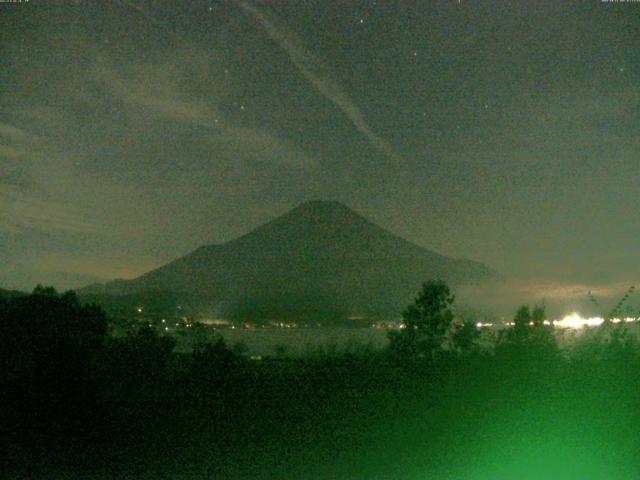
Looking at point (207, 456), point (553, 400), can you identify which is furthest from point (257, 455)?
point (553, 400)

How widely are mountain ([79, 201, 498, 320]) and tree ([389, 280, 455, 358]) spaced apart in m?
4.48

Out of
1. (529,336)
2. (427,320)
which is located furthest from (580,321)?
(427,320)

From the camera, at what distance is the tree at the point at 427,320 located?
16.8m

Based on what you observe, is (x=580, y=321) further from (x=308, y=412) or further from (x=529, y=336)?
(x=308, y=412)

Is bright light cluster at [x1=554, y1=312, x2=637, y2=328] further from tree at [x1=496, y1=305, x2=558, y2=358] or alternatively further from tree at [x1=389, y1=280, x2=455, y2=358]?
tree at [x1=389, y1=280, x2=455, y2=358]

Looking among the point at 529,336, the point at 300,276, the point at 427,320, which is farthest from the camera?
the point at 300,276

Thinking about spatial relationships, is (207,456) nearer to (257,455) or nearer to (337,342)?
(257,455)

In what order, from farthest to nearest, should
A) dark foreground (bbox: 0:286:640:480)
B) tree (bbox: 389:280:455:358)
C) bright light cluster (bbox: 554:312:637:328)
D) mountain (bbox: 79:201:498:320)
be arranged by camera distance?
mountain (bbox: 79:201:498:320) → tree (bbox: 389:280:455:358) → bright light cluster (bbox: 554:312:637:328) → dark foreground (bbox: 0:286:640:480)

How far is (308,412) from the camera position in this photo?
10.5 meters

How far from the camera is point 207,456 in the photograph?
920 cm

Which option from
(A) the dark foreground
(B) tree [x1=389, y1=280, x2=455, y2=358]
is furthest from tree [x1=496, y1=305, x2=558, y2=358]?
(B) tree [x1=389, y1=280, x2=455, y2=358]

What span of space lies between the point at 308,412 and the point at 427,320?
25.6 ft

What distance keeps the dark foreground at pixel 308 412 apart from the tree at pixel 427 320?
448cm

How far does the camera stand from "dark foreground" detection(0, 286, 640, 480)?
8.82 meters
